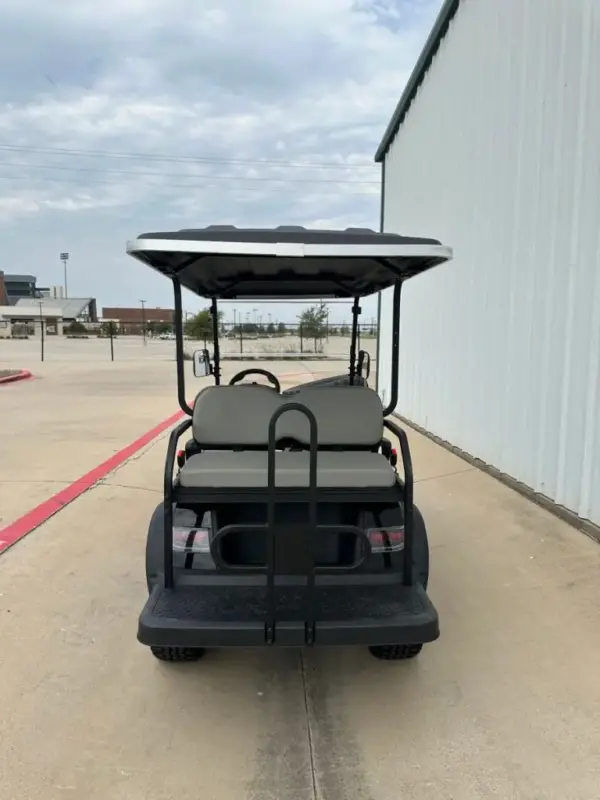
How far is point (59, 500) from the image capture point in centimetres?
492

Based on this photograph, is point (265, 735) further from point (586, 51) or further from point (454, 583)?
point (586, 51)

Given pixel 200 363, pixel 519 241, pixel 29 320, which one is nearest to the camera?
pixel 200 363

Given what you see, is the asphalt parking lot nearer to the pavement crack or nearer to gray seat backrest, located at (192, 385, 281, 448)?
the pavement crack

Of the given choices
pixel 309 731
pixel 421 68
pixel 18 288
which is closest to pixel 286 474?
pixel 309 731

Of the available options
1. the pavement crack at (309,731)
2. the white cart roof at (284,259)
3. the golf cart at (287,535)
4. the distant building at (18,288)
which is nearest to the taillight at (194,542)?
the golf cart at (287,535)

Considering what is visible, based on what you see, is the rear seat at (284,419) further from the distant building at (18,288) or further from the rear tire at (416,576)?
the distant building at (18,288)

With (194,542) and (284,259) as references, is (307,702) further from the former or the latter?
(284,259)

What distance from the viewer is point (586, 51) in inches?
162

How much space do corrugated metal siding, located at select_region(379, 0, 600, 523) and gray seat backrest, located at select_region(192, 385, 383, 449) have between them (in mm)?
1851

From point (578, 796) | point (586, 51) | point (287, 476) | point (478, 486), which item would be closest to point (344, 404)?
point (287, 476)

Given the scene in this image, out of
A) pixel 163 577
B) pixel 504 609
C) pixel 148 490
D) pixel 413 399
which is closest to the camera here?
pixel 163 577

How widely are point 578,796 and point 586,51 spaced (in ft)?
14.6

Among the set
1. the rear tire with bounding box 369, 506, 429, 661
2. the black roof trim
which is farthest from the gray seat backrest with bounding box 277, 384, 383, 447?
the black roof trim

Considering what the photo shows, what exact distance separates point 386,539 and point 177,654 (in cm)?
107
